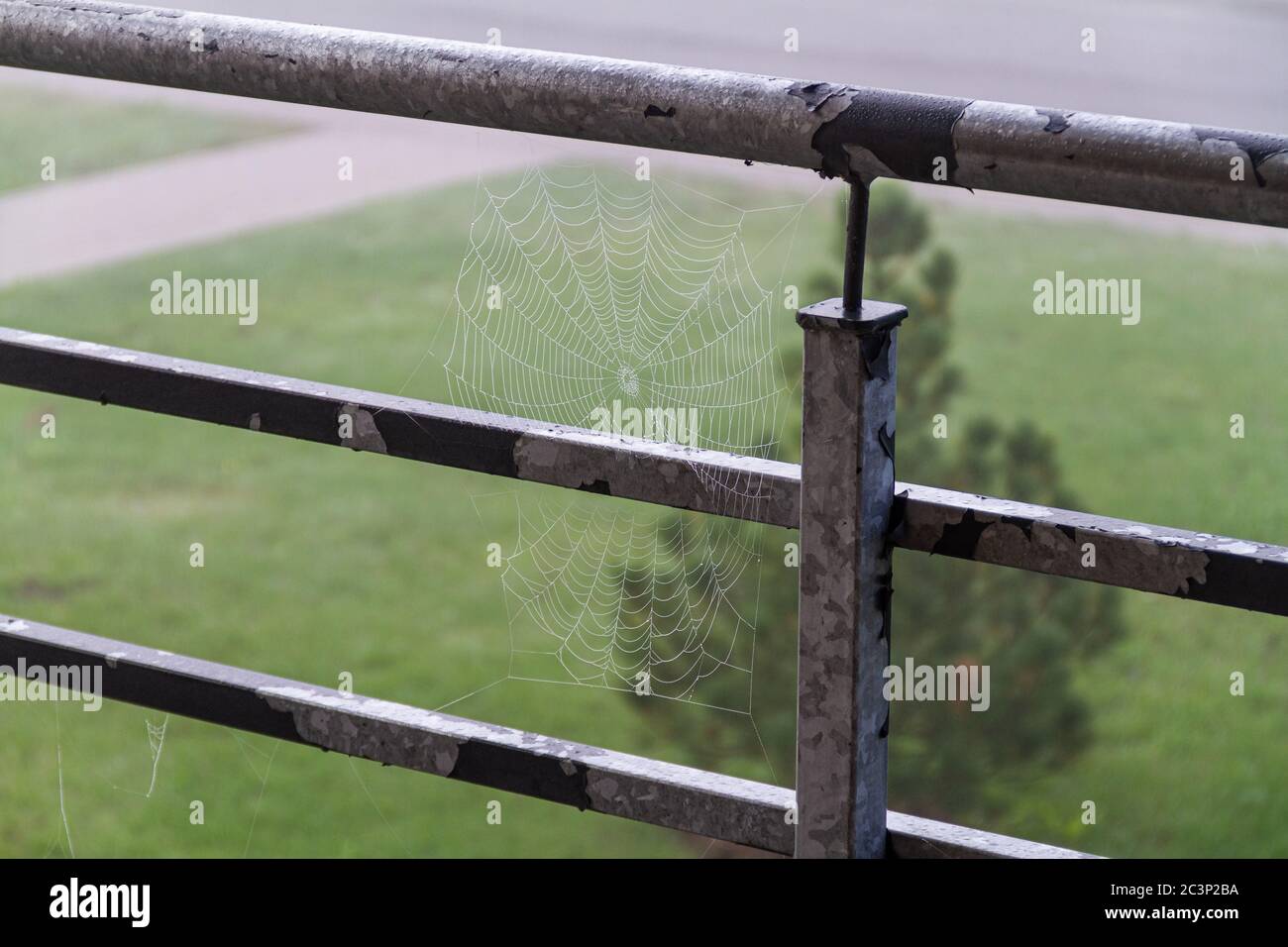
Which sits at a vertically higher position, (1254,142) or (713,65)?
(713,65)

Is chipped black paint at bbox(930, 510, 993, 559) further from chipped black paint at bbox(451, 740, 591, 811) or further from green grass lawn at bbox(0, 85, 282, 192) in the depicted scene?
green grass lawn at bbox(0, 85, 282, 192)

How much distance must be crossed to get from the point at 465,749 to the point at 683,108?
440 mm

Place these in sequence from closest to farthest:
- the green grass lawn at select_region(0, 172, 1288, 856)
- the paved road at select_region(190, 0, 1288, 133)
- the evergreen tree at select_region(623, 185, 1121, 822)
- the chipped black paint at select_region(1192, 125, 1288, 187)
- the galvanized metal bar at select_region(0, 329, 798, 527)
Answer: the chipped black paint at select_region(1192, 125, 1288, 187) < the galvanized metal bar at select_region(0, 329, 798, 527) < the evergreen tree at select_region(623, 185, 1121, 822) < the green grass lawn at select_region(0, 172, 1288, 856) < the paved road at select_region(190, 0, 1288, 133)

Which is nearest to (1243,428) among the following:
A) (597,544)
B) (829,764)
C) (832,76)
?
(832,76)

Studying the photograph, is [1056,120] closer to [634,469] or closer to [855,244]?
[855,244]

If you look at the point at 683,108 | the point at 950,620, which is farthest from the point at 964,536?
the point at 950,620

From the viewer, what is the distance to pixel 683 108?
32.7 inches

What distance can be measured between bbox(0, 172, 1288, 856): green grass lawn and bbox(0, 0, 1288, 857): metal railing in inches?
114

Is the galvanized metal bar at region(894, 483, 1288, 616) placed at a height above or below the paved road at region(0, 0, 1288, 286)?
below

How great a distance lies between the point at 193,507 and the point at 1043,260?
187 inches

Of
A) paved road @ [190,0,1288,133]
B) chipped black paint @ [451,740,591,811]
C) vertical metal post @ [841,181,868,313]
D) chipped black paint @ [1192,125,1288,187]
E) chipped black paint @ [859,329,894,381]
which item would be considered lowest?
chipped black paint @ [451,740,591,811]

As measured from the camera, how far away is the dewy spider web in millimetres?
2567

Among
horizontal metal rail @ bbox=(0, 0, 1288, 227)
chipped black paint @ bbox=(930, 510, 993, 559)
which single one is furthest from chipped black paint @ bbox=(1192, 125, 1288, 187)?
chipped black paint @ bbox=(930, 510, 993, 559)

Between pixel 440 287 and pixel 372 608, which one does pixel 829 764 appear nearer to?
pixel 372 608
